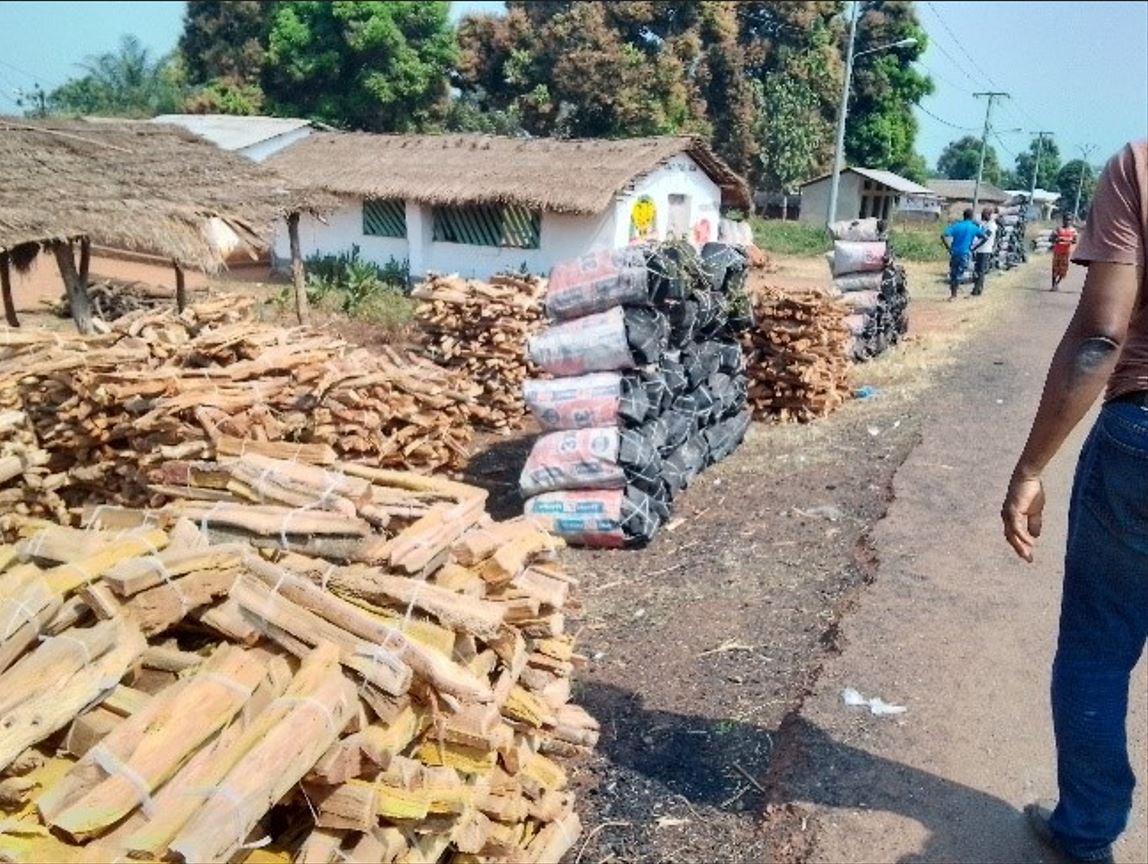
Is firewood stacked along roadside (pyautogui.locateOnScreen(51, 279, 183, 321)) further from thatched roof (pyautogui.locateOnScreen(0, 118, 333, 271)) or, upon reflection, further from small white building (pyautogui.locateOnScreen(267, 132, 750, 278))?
thatched roof (pyautogui.locateOnScreen(0, 118, 333, 271))

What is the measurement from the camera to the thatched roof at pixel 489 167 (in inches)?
795

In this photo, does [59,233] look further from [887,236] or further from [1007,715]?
[887,236]

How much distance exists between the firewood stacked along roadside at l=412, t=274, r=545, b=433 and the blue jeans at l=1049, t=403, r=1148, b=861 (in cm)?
852

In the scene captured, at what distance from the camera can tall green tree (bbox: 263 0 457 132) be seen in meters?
29.5

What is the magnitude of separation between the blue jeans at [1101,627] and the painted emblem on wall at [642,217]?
19.1 m

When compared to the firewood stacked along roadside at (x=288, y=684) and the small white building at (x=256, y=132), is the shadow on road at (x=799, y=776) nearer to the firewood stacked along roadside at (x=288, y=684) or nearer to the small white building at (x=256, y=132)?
the firewood stacked along roadside at (x=288, y=684)

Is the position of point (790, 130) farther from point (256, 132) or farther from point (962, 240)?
point (256, 132)

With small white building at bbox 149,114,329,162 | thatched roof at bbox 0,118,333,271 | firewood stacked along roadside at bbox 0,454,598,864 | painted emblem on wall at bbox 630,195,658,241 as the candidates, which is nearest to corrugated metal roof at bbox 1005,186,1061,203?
painted emblem on wall at bbox 630,195,658,241

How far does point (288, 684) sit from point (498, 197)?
1869cm

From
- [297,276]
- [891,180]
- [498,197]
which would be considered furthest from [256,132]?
[891,180]

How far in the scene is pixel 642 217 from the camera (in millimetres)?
21719

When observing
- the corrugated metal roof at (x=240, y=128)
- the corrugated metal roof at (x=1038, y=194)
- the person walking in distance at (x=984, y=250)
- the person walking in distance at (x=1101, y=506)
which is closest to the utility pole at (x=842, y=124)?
the corrugated metal roof at (x=1038, y=194)

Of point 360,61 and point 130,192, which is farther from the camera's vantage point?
point 360,61

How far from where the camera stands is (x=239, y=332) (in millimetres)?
7594
